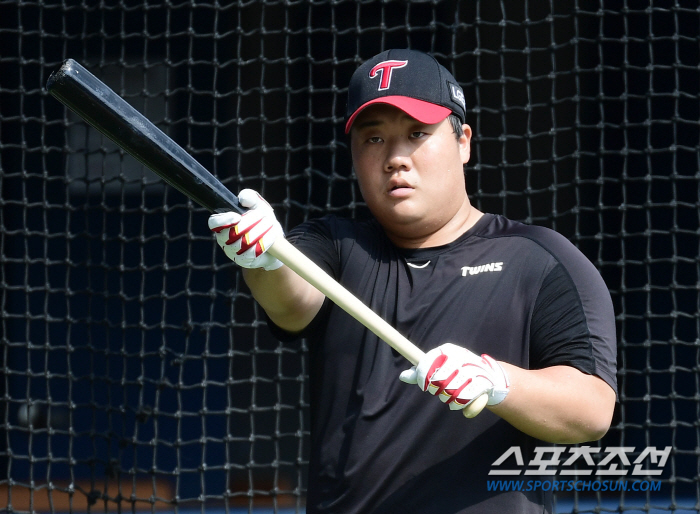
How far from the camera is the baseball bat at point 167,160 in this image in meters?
1.65

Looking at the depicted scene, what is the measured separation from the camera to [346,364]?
184 centimetres

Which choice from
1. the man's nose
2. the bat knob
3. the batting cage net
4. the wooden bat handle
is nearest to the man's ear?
the man's nose

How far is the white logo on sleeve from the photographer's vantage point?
6.01 ft

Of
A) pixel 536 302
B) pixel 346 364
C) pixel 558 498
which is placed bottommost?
pixel 558 498

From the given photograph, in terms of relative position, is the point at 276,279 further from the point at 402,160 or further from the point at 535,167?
the point at 535,167

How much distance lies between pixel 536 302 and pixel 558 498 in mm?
2823

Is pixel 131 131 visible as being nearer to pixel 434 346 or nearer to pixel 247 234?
pixel 247 234

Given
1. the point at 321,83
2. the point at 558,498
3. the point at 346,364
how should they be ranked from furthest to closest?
the point at 321,83
the point at 558,498
the point at 346,364

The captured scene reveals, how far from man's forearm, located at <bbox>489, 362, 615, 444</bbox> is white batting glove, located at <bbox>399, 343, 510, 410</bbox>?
A: 0.04 m

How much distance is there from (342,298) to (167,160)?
468 millimetres

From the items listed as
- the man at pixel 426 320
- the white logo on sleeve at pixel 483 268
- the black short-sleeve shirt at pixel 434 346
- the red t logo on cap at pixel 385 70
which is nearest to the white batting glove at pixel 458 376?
the man at pixel 426 320

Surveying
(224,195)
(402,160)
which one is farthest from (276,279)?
(402,160)

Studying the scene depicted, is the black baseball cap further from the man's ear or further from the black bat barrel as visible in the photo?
the black bat barrel

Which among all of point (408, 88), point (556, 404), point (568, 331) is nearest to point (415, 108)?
point (408, 88)
